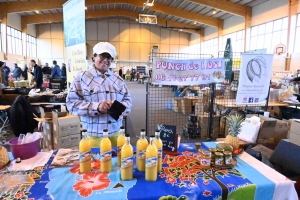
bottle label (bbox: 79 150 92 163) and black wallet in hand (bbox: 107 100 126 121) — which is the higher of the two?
black wallet in hand (bbox: 107 100 126 121)

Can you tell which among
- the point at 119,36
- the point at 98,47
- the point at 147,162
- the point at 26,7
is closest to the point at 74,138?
the point at 98,47

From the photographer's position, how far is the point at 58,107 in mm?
4598

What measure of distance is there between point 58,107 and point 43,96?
0.48m

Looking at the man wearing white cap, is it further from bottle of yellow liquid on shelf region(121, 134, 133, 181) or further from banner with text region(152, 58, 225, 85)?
banner with text region(152, 58, 225, 85)

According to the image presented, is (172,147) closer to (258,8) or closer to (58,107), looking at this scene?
(58,107)

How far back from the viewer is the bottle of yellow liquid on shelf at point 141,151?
4.03 ft

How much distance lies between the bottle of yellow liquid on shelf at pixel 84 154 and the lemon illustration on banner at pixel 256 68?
8.84 feet

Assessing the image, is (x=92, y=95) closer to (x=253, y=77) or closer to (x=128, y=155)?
(x=128, y=155)

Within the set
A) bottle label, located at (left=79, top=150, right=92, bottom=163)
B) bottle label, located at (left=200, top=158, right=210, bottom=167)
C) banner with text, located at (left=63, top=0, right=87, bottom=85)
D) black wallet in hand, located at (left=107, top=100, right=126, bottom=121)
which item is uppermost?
banner with text, located at (left=63, top=0, right=87, bottom=85)

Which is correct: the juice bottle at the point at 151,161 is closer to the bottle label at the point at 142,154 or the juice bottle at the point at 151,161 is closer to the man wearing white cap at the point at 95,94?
the bottle label at the point at 142,154

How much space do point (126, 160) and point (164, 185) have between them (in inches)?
10.4

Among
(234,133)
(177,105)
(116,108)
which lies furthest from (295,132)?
(177,105)

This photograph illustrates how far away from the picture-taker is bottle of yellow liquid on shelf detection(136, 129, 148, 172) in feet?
4.03

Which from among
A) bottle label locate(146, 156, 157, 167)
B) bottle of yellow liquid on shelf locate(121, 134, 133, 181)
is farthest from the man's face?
bottle label locate(146, 156, 157, 167)
